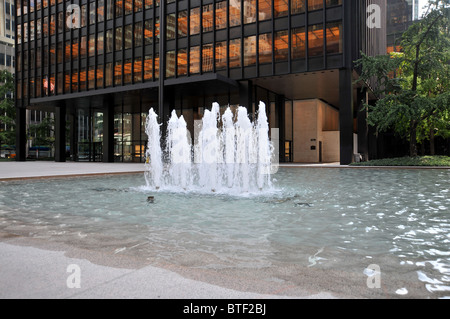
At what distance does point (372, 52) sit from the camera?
37781mm

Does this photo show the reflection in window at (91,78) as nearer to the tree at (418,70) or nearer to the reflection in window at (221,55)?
the reflection in window at (221,55)

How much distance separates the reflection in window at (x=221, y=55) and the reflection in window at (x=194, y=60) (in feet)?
6.36

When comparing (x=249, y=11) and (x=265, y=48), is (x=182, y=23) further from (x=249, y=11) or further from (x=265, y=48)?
(x=265, y=48)

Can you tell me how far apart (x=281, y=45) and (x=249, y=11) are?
175 inches

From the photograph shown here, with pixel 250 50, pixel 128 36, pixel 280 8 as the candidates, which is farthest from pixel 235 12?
pixel 128 36

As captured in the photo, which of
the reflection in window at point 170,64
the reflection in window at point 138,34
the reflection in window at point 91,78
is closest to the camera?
the reflection in window at point 170,64

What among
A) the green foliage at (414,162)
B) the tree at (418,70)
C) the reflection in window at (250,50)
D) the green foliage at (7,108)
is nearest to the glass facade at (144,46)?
the reflection in window at (250,50)

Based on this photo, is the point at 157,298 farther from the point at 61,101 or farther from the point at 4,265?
the point at 61,101

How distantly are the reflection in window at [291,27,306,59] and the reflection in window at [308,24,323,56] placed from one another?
55cm

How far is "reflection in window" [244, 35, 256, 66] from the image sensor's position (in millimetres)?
30203

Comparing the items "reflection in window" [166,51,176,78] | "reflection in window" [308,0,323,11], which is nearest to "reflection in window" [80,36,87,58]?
"reflection in window" [166,51,176,78]

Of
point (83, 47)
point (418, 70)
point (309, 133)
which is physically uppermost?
point (83, 47)

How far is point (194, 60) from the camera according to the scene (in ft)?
107

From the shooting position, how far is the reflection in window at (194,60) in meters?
32.3
